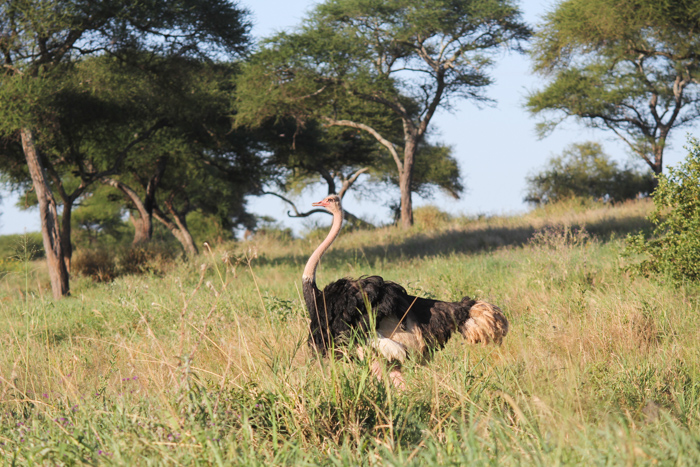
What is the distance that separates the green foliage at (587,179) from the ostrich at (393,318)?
23.3m

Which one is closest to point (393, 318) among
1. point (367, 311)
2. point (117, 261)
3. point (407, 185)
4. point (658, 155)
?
point (367, 311)

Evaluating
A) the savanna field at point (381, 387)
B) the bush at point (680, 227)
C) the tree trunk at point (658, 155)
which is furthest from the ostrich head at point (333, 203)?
the tree trunk at point (658, 155)

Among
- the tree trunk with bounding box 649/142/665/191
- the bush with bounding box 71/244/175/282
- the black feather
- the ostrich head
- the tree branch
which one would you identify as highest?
the tree branch

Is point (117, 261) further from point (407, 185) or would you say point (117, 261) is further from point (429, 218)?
point (429, 218)

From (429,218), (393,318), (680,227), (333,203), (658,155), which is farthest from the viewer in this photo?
(658,155)

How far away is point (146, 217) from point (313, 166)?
7489 mm

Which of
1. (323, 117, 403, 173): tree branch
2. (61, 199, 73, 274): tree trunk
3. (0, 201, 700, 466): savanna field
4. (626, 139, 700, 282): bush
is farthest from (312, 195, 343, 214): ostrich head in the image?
(323, 117, 403, 173): tree branch

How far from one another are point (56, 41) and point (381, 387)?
38.2 ft

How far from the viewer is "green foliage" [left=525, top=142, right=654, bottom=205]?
26.8 metres

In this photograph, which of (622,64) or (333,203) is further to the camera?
(622,64)

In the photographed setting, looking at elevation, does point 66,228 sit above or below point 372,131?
below

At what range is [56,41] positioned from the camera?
1198 centimetres

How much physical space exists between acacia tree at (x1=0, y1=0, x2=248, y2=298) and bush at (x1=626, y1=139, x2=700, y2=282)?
388 inches

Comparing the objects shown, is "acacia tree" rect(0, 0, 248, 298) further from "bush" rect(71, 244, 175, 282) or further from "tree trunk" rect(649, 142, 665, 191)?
"tree trunk" rect(649, 142, 665, 191)
